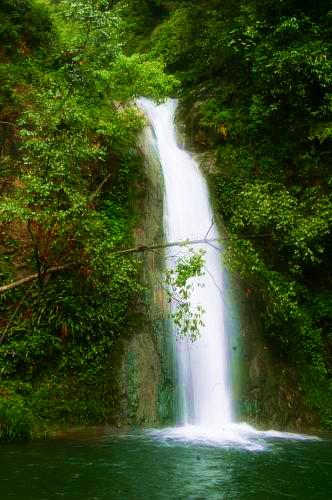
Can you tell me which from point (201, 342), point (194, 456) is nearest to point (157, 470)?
point (194, 456)

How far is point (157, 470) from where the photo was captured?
6883 millimetres

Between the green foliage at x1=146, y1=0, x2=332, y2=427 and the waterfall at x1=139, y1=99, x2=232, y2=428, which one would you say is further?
the green foliage at x1=146, y1=0, x2=332, y2=427

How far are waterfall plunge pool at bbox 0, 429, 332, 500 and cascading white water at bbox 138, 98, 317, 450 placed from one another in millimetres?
751

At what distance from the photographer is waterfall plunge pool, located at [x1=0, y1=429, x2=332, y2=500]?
603 cm

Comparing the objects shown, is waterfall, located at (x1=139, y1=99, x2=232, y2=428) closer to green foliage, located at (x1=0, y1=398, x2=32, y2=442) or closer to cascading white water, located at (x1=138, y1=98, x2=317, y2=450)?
cascading white water, located at (x1=138, y1=98, x2=317, y2=450)

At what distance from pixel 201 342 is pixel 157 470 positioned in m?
4.53

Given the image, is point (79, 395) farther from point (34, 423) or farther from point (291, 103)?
point (291, 103)

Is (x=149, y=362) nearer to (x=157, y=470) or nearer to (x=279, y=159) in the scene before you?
(x=157, y=470)

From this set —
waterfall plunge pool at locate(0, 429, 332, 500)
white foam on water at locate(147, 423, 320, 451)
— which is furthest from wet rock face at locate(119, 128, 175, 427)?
waterfall plunge pool at locate(0, 429, 332, 500)

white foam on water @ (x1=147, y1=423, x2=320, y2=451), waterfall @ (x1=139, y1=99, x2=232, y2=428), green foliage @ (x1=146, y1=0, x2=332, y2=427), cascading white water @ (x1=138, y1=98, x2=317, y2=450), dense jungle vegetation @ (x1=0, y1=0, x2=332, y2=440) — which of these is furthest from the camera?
green foliage @ (x1=146, y1=0, x2=332, y2=427)

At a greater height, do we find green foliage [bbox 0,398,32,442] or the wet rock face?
the wet rock face

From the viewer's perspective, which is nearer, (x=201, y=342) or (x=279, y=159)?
(x=201, y=342)

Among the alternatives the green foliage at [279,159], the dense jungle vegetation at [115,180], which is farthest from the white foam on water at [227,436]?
the green foliage at [279,159]

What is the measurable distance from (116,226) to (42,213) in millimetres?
3441
